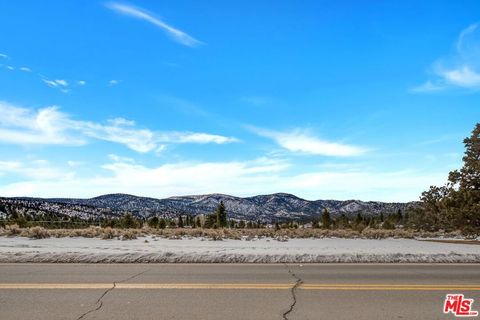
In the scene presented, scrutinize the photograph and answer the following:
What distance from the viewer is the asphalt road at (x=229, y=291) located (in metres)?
6.51

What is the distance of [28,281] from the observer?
29.7 feet

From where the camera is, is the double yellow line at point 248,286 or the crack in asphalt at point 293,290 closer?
the crack in asphalt at point 293,290

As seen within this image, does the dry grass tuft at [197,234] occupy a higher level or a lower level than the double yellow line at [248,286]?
higher

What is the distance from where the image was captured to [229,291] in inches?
317

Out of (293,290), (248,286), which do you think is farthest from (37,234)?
(293,290)

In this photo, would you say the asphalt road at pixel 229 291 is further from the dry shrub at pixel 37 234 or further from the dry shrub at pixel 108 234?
the dry shrub at pixel 37 234

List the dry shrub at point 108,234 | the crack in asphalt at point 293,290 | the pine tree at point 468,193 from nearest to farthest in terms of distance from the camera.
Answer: the crack in asphalt at point 293,290 < the pine tree at point 468,193 < the dry shrub at point 108,234

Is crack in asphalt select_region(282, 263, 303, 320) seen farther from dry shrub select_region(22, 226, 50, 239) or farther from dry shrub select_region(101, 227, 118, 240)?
dry shrub select_region(22, 226, 50, 239)

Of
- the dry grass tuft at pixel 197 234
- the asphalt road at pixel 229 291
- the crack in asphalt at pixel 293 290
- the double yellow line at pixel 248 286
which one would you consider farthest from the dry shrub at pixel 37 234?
the crack in asphalt at pixel 293 290

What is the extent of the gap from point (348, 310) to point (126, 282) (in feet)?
15.4

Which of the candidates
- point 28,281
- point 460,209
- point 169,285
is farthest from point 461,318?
point 460,209

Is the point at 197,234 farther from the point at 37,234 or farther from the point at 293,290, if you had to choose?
the point at 293,290

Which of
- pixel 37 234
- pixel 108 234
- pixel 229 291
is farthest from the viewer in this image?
pixel 108 234

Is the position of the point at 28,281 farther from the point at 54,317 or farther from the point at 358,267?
the point at 358,267
